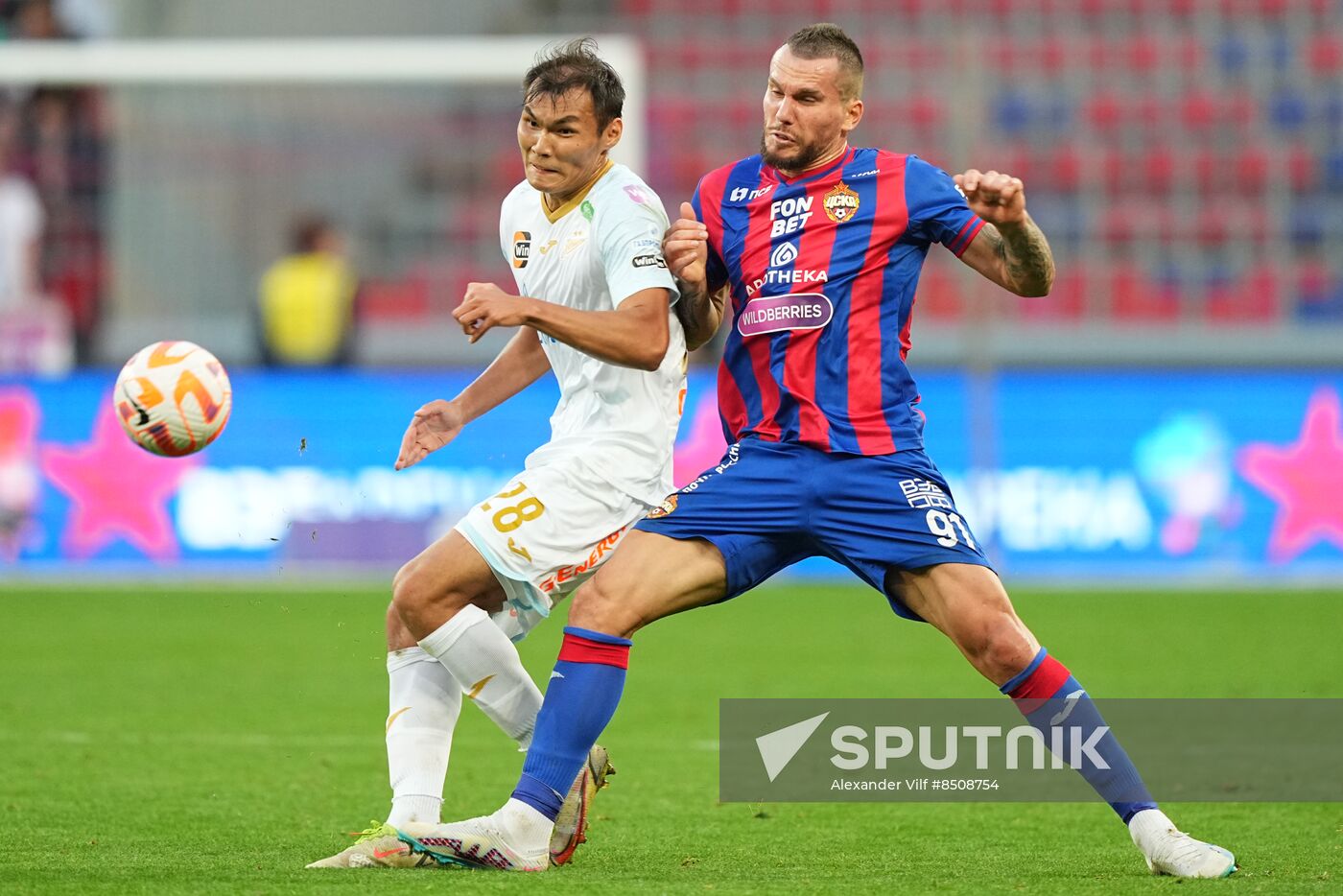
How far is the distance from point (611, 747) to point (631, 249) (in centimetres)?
288

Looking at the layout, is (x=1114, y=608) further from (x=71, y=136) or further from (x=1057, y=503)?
(x=71, y=136)

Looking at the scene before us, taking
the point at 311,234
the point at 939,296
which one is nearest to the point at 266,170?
the point at 311,234

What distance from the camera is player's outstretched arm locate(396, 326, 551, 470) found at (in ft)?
17.8

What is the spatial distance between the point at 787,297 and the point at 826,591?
8.91 metres

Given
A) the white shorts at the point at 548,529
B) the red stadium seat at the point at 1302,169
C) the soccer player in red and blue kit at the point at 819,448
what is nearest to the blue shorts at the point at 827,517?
the soccer player in red and blue kit at the point at 819,448

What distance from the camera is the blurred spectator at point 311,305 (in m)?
15.5

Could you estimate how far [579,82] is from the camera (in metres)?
5.17

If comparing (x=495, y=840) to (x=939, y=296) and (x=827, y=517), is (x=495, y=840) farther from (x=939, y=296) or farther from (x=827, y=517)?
(x=939, y=296)

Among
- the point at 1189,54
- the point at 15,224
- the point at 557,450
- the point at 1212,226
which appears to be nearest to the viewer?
the point at 557,450

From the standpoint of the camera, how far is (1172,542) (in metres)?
13.6

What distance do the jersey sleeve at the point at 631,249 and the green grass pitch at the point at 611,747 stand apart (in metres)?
1.53

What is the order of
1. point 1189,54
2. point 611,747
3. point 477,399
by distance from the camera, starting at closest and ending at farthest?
point 477,399
point 611,747
point 1189,54

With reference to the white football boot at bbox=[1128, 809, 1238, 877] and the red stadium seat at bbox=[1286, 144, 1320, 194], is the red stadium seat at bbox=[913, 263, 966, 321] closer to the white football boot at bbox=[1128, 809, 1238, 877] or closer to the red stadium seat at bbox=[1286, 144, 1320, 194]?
the red stadium seat at bbox=[1286, 144, 1320, 194]

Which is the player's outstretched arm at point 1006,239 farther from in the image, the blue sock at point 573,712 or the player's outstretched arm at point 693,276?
the blue sock at point 573,712
